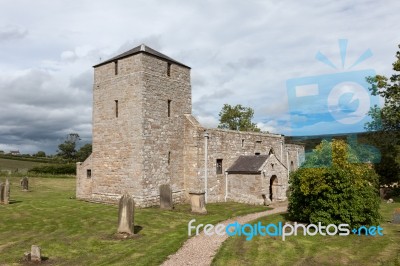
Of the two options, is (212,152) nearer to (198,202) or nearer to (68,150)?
(198,202)

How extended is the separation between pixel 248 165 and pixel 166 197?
731 cm

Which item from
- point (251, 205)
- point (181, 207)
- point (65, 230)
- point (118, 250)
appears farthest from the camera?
point (251, 205)

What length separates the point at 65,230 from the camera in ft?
47.3

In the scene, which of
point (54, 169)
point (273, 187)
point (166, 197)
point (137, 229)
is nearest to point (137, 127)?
point (166, 197)

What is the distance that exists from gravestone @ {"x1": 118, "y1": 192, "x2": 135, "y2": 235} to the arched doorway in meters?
13.4

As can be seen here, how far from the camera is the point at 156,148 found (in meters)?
21.0

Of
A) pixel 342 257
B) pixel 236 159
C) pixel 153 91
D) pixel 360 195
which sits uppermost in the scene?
pixel 153 91

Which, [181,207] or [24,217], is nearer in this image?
[24,217]

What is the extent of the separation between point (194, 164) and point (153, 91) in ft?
19.4

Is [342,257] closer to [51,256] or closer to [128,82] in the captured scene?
[51,256]

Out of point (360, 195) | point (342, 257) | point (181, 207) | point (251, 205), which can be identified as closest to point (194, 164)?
point (181, 207)

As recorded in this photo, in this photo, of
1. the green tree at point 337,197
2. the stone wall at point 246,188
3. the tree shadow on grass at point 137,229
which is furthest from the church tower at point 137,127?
the green tree at point 337,197

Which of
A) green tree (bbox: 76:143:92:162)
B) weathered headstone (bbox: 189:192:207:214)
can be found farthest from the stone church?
green tree (bbox: 76:143:92:162)

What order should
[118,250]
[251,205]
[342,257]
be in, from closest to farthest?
[342,257] → [118,250] → [251,205]
